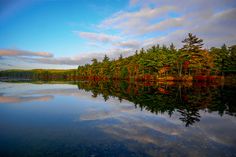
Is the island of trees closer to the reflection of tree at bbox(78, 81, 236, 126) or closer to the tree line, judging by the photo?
the tree line

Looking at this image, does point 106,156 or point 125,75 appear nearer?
point 106,156

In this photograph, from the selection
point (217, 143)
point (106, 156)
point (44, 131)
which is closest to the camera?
point (106, 156)

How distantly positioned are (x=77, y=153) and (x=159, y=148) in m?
3.68

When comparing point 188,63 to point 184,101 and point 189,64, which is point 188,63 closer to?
point 189,64

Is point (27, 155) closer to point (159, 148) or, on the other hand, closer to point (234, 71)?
point (159, 148)

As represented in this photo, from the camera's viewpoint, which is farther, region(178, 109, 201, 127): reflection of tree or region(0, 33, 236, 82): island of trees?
region(0, 33, 236, 82): island of trees

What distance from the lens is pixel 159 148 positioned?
8.41 m

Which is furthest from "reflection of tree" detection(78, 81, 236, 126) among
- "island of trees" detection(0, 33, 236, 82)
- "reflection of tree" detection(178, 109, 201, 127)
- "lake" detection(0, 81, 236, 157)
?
"island of trees" detection(0, 33, 236, 82)

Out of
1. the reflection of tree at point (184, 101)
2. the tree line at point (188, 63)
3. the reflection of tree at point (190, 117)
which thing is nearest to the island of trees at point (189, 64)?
the tree line at point (188, 63)

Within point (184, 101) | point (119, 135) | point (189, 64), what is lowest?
point (119, 135)

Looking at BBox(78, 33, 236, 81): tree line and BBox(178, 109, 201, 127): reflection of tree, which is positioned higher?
BBox(78, 33, 236, 81): tree line

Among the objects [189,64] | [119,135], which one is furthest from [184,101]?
[189,64]

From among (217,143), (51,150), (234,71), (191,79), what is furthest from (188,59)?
(51,150)

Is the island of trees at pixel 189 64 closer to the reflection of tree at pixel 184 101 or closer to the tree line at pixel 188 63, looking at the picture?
the tree line at pixel 188 63
